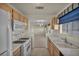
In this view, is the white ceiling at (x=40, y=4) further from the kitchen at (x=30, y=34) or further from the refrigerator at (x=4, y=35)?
the refrigerator at (x=4, y=35)

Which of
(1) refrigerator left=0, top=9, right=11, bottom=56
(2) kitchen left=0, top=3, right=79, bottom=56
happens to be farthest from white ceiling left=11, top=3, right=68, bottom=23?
(1) refrigerator left=0, top=9, right=11, bottom=56

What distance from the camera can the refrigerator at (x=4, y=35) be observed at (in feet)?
6.14

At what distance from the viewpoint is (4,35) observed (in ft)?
6.47

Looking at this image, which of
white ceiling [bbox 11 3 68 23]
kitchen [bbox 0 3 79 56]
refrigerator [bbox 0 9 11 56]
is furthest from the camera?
white ceiling [bbox 11 3 68 23]

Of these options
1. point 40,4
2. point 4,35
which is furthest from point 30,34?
point 4,35

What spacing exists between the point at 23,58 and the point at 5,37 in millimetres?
773

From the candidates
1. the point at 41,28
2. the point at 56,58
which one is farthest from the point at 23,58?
the point at 41,28

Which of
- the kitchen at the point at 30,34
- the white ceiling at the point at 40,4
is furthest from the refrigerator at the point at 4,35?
the white ceiling at the point at 40,4

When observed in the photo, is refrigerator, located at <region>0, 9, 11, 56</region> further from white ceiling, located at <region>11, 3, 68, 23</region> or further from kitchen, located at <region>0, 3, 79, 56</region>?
white ceiling, located at <region>11, 3, 68, 23</region>

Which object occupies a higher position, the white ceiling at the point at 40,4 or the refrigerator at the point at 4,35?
the white ceiling at the point at 40,4

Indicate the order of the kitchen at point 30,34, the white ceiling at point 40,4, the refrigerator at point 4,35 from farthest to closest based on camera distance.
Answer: the white ceiling at point 40,4
the kitchen at point 30,34
the refrigerator at point 4,35

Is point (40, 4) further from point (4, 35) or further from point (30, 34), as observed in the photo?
point (30, 34)

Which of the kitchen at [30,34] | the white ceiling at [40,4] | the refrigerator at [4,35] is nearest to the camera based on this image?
the refrigerator at [4,35]

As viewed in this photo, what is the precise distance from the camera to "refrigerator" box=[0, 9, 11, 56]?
187cm
